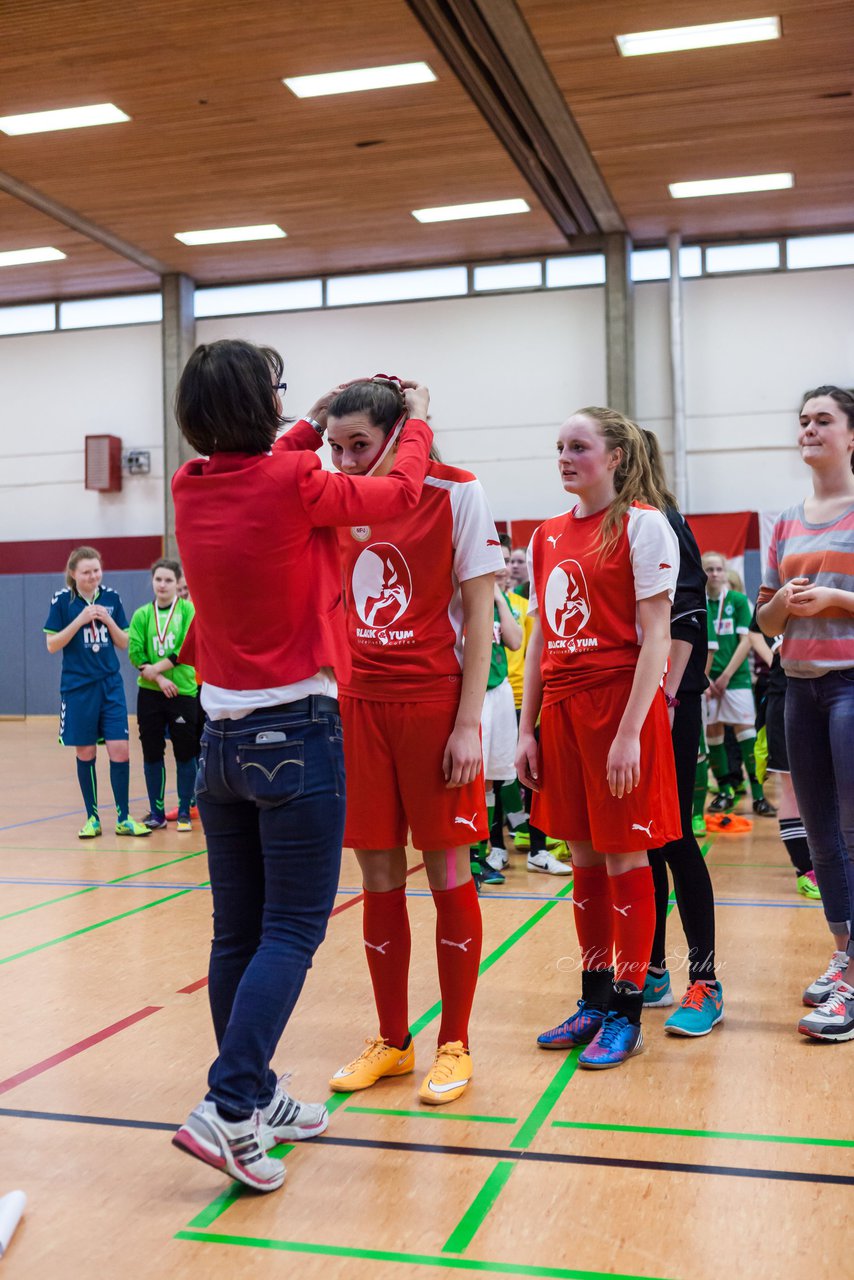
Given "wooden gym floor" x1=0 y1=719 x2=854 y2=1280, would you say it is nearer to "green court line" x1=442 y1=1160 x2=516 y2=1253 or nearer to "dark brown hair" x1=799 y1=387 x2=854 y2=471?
"green court line" x1=442 y1=1160 x2=516 y2=1253

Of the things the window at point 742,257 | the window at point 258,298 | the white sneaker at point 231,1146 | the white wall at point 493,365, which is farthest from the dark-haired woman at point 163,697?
the window at point 742,257

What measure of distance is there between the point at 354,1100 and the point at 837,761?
1445mm

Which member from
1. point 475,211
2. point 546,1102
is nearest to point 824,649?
point 546,1102

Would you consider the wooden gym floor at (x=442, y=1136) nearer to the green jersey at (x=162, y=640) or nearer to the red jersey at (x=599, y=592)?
the red jersey at (x=599, y=592)

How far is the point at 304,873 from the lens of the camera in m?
2.24

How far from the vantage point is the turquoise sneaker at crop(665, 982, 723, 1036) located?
311 cm

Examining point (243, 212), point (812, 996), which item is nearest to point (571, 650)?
point (812, 996)

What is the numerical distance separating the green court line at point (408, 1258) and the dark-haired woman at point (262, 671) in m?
0.13

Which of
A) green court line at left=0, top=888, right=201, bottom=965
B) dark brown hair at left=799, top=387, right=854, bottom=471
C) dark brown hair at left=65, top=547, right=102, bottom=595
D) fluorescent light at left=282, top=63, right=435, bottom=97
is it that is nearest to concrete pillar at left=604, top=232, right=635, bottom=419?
fluorescent light at left=282, top=63, right=435, bottom=97

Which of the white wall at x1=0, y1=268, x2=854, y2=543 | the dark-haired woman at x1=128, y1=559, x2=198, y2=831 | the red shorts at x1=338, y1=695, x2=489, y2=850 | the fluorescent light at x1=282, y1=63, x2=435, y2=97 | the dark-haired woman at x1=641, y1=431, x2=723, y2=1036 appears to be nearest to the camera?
the red shorts at x1=338, y1=695, x2=489, y2=850

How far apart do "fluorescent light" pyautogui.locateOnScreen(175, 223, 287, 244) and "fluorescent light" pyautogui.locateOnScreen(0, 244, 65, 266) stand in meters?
1.52

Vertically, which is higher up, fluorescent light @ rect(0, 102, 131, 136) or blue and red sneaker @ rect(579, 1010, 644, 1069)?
fluorescent light @ rect(0, 102, 131, 136)

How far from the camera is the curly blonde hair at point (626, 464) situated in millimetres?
2957

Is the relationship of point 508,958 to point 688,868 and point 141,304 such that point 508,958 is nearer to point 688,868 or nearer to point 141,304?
point 688,868
